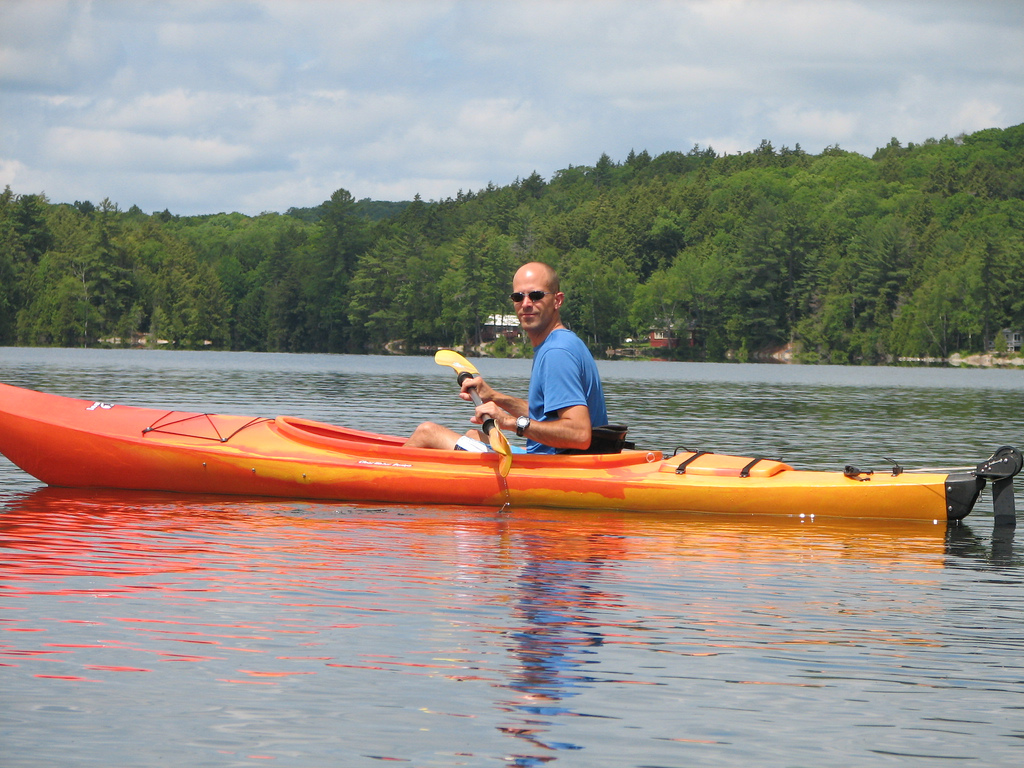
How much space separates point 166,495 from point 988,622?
6.82 meters

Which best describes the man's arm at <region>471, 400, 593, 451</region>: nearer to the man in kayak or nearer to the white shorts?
the man in kayak

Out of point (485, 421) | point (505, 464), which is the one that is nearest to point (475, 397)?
point (485, 421)

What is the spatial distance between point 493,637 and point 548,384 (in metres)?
3.06

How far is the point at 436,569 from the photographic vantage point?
23.4 ft

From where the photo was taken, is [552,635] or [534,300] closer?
[552,635]

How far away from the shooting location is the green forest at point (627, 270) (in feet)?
338

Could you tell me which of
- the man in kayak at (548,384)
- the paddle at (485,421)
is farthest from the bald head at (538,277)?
the paddle at (485,421)

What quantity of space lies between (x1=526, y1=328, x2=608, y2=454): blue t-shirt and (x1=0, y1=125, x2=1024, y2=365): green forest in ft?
306

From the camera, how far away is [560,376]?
8219mm

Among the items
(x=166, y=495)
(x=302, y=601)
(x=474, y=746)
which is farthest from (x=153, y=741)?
(x=166, y=495)

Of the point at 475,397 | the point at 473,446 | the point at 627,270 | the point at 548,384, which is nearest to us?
the point at 548,384

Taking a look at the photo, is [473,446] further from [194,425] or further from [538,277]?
[194,425]

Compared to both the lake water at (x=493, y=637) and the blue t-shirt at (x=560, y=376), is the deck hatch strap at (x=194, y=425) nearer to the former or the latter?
the lake water at (x=493, y=637)

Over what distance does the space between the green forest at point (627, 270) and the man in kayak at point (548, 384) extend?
A: 306ft
